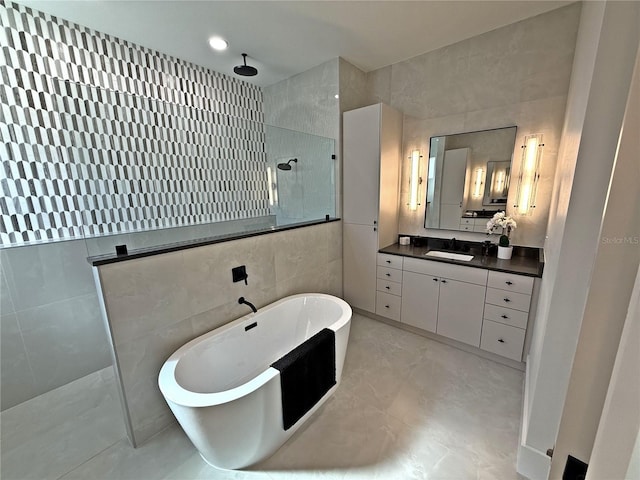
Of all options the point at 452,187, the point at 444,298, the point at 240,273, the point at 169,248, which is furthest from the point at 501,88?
the point at 169,248

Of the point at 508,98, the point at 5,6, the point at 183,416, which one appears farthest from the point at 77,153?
the point at 508,98

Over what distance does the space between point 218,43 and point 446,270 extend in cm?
302

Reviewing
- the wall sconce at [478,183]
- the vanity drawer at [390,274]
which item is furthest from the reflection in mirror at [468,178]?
the vanity drawer at [390,274]

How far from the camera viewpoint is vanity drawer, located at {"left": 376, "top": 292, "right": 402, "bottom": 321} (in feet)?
9.20

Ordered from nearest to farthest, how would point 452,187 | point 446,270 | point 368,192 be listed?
point 446,270
point 452,187
point 368,192

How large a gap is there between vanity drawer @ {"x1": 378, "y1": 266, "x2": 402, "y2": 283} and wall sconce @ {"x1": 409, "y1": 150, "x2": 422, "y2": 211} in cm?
80

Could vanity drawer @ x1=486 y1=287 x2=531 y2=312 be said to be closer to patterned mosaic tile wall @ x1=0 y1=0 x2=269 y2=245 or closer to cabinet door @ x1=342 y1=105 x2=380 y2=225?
cabinet door @ x1=342 y1=105 x2=380 y2=225

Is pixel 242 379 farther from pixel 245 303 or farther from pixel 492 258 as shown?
pixel 492 258

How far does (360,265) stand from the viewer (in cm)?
305

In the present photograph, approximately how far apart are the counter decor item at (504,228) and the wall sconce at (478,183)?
283mm

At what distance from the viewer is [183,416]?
51.0 inches

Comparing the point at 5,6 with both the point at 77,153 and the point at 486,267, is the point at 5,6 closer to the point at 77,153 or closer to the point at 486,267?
the point at 77,153

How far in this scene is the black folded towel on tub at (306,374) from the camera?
1.50 meters

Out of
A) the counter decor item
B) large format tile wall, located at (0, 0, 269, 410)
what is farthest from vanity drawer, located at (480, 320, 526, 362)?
large format tile wall, located at (0, 0, 269, 410)
